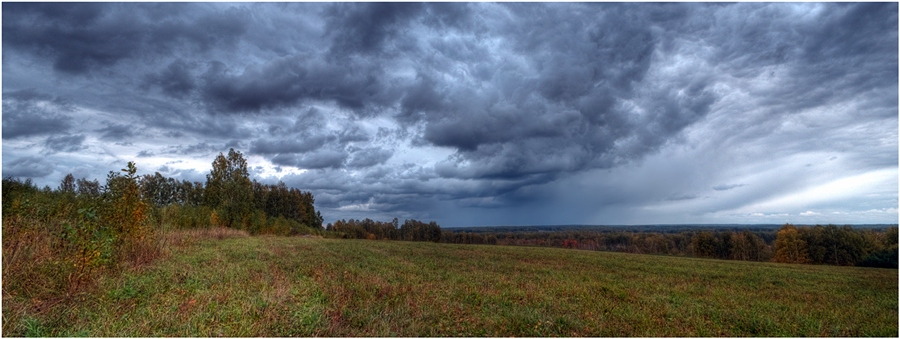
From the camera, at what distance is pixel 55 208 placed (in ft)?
38.8

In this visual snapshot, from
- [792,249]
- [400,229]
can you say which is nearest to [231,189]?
[400,229]

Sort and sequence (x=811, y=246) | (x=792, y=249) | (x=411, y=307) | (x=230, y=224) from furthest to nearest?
(x=811, y=246) < (x=792, y=249) < (x=230, y=224) < (x=411, y=307)

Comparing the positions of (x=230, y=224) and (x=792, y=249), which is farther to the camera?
(x=792, y=249)

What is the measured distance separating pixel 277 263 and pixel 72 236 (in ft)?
20.3

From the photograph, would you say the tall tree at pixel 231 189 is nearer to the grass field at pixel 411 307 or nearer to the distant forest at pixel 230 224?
the distant forest at pixel 230 224

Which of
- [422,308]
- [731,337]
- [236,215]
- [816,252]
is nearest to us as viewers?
[731,337]

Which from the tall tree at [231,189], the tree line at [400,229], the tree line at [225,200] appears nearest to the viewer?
the tree line at [225,200]

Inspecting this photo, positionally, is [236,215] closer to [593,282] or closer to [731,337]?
[593,282]

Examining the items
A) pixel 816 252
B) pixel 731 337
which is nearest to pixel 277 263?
pixel 731 337

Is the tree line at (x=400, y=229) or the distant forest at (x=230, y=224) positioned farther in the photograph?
the tree line at (x=400, y=229)

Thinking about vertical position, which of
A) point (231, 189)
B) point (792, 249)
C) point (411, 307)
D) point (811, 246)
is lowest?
point (792, 249)

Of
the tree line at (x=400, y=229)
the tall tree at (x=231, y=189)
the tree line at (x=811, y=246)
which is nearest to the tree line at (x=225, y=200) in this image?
the tall tree at (x=231, y=189)

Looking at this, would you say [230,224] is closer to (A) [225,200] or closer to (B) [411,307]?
(A) [225,200]

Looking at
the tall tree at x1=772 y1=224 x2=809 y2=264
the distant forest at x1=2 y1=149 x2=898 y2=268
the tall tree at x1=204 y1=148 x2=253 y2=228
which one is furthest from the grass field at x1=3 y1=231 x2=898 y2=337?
the tall tree at x1=772 y1=224 x2=809 y2=264
